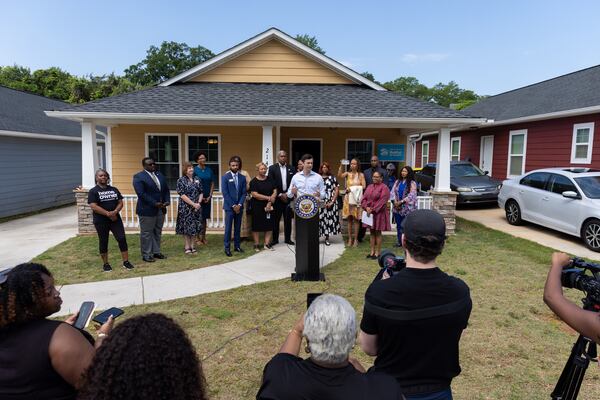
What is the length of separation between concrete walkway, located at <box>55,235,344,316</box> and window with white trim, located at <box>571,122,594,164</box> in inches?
372

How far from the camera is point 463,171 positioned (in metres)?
13.8

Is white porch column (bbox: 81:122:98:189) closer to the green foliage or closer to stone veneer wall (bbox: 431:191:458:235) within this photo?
stone veneer wall (bbox: 431:191:458:235)

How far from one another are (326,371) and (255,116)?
815cm

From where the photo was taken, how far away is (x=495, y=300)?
523 centimetres

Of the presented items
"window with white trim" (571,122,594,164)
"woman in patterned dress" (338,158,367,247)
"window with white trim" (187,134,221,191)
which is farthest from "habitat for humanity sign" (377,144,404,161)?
"window with white trim" (571,122,594,164)

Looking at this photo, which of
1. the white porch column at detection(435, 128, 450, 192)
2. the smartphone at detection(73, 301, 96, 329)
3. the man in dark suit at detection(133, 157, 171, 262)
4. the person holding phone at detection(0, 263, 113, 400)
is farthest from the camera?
the white porch column at detection(435, 128, 450, 192)

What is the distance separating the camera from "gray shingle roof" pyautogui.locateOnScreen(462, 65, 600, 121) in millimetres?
12633

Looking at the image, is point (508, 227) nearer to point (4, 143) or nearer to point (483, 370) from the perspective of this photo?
point (483, 370)

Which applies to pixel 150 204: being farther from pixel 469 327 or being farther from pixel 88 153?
pixel 469 327

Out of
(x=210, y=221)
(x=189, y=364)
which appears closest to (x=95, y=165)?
(x=210, y=221)

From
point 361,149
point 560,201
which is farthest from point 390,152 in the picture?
point 560,201

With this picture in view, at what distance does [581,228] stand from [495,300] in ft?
14.0

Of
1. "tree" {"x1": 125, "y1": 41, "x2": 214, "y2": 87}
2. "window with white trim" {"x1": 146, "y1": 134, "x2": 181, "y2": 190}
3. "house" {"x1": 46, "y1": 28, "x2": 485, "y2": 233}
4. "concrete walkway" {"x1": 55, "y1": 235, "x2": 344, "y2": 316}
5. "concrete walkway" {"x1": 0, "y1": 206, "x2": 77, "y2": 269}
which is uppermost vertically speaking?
"tree" {"x1": 125, "y1": 41, "x2": 214, "y2": 87}

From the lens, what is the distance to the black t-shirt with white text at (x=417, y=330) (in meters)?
1.73
